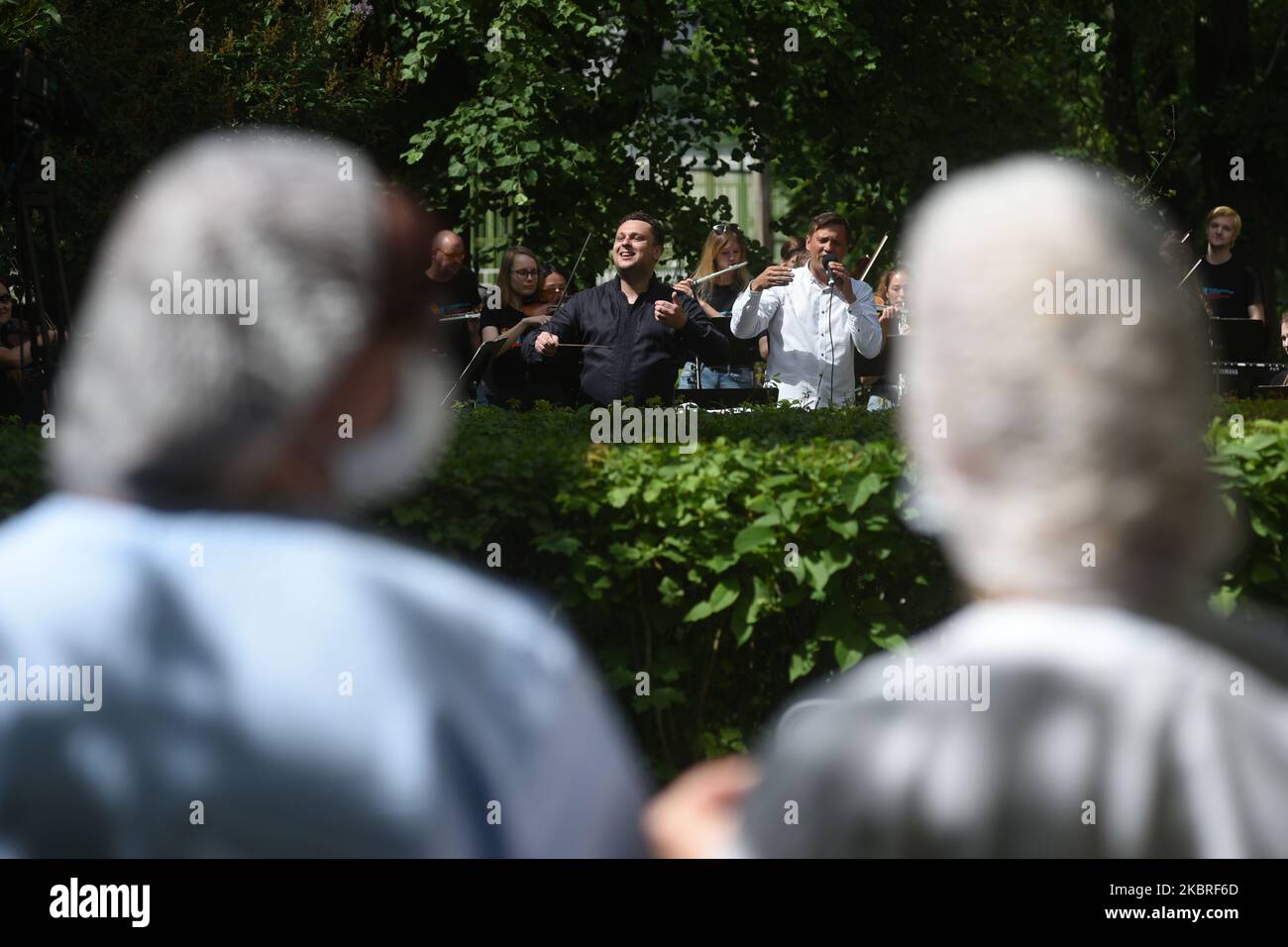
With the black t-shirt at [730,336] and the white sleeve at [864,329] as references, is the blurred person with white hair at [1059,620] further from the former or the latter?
the black t-shirt at [730,336]

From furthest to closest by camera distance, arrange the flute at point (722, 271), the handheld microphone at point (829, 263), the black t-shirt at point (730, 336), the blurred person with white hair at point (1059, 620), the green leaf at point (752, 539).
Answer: the flute at point (722, 271) → the black t-shirt at point (730, 336) → the handheld microphone at point (829, 263) → the green leaf at point (752, 539) → the blurred person with white hair at point (1059, 620)

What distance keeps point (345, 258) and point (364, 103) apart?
1215 cm

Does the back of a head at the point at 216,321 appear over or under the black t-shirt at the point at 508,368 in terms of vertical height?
under

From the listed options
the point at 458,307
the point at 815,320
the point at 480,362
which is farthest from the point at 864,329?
the point at 458,307

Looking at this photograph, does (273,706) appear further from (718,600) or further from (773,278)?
(773,278)

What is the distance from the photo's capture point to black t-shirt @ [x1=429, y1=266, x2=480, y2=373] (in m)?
9.81

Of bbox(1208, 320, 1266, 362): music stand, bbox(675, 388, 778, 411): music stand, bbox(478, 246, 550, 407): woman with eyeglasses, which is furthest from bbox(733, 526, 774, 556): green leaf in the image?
bbox(1208, 320, 1266, 362): music stand

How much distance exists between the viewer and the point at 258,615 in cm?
139

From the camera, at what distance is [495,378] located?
32.0 feet

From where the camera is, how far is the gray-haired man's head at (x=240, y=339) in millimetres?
1432

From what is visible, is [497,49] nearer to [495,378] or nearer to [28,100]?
[495,378]

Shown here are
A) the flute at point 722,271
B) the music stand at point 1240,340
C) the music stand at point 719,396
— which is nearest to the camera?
the music stand at point 719,396

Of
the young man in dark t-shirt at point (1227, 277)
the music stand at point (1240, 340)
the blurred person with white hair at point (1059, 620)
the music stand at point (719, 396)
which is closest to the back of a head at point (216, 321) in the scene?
the blurred person with white hair at point (1059, 620)

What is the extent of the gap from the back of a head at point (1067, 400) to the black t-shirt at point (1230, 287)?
10.6m
